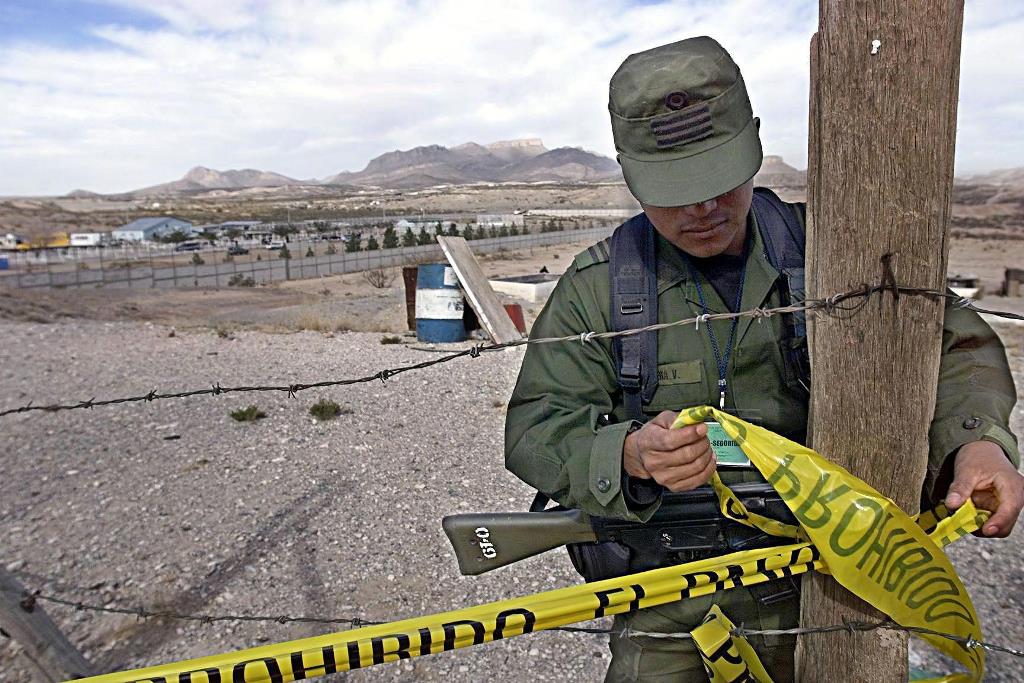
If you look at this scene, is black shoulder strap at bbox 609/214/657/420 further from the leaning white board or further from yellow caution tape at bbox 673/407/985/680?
the leaning white board

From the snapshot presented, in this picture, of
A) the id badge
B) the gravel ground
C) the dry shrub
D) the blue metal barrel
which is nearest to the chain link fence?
the dry shrub

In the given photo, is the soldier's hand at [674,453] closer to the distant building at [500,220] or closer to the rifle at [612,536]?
the rifle at [612,536]

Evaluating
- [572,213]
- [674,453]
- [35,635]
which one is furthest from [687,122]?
[572,213]

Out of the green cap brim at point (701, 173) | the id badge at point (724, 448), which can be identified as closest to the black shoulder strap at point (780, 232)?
the green cap brim at point (701, 173)

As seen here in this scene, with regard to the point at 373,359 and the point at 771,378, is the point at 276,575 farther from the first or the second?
the point at 373,359

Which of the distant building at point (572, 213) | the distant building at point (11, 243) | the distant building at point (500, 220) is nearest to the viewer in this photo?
the distant building at point (500, 220)

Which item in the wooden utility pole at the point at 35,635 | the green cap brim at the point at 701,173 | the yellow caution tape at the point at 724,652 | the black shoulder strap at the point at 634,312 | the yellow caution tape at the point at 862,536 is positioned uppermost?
the green cap brim at the point at 701,173

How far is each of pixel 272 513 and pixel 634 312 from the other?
182 inches

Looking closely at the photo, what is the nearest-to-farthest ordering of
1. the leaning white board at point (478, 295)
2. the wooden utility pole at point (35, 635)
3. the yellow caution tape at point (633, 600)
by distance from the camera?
the yellow caution tape at point (633, 600) → the wooden utility pole at point (35, 635) → the leaning white board at point (478, 295)

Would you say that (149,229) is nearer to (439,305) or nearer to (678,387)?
(439,305)

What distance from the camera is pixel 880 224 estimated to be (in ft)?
4.68

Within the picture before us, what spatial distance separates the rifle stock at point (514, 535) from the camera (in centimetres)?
197

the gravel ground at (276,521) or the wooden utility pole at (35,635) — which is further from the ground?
the wooden utility pole at (35,635)

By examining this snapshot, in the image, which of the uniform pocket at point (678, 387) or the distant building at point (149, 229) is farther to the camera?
the distant building at point (149, 229)
